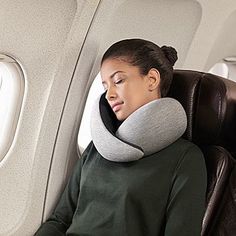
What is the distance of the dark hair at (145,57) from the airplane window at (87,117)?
32 cm

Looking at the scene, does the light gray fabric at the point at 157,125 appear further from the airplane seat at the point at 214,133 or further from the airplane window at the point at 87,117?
the airplane window at the point at 87,117

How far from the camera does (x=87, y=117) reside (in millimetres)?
1979

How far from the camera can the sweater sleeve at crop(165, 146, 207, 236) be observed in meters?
1.41

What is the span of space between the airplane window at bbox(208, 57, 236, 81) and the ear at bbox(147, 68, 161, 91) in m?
1.07

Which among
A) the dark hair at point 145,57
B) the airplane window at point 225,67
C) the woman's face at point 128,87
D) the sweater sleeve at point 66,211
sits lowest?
the sweater sleeve at point 66,211

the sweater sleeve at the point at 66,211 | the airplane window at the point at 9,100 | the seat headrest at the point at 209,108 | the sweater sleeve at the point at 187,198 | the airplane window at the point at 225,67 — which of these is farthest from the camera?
the airplane window at the point at 225,67

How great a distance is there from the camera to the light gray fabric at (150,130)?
1.50 metres

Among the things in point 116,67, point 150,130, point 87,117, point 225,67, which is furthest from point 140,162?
point 225,67

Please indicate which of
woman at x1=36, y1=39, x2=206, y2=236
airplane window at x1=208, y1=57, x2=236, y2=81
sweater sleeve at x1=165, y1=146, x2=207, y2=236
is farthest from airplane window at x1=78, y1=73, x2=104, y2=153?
airplane window at x1=208, y1=57, x2=236, y2=81

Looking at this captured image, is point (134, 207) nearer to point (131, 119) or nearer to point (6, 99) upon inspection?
point (131, 119)

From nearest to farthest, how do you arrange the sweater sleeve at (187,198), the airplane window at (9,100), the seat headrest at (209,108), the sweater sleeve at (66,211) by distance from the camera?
the sweater sleeve at (187,198), the seat headrest at (209,108), the sweater sleeve at (66,211), the airplane window at (9,100)

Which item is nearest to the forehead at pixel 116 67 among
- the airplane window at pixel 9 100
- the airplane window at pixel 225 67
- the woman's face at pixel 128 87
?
the woman's face at pixel 128 87

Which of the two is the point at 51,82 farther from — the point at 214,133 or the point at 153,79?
the point at 214,133

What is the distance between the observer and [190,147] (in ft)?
4.99
